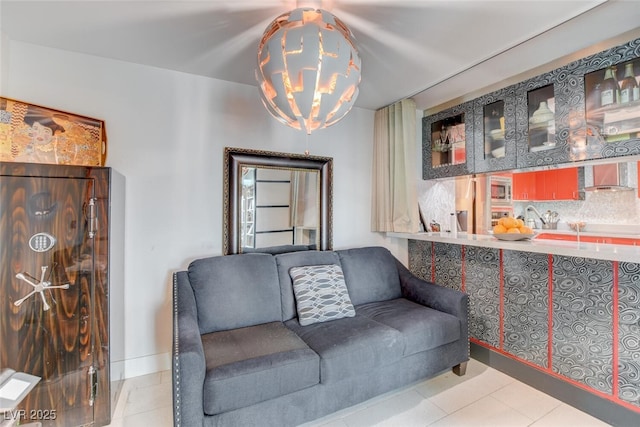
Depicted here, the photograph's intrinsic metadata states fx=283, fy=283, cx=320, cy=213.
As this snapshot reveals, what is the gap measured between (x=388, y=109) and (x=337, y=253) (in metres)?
1.60

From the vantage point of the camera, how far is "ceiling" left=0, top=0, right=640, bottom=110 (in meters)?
1.52

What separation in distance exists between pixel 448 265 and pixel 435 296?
52cm

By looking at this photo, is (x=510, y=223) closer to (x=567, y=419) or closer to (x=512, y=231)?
(x=512, y=231)

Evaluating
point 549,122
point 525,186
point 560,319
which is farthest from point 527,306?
point 525,186

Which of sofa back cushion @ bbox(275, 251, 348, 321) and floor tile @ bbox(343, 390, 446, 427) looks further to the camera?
sofa back cushion @ bbox(275, 251, 348, 321)

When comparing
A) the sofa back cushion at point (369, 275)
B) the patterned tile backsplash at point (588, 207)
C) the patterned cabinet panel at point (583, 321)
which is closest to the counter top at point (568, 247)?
the patterned cabinet panel at point (583, 321)

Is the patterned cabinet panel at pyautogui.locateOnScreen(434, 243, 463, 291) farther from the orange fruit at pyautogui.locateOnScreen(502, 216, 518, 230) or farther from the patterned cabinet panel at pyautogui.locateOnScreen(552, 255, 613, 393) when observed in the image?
the patterned cabinet panel at pyautogui.locateOnScreen(552, 255, 613, 393)

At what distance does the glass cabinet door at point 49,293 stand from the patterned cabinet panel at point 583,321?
2975 millimetres

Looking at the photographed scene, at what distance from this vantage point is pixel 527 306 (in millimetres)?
2119

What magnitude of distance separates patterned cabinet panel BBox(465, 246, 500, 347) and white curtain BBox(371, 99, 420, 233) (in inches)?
23.6

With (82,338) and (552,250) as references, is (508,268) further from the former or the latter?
(82,338)

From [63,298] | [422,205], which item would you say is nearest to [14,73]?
[63,298]

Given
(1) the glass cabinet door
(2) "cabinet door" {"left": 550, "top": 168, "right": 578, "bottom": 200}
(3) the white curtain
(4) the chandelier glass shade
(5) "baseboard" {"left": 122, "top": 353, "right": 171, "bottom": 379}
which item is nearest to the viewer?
(4) the chandelier glass shade

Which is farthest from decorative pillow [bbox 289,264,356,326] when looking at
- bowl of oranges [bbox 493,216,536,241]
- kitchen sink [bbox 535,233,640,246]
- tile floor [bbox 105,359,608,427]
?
kitchen sink [bbox 535,233,640,246]
